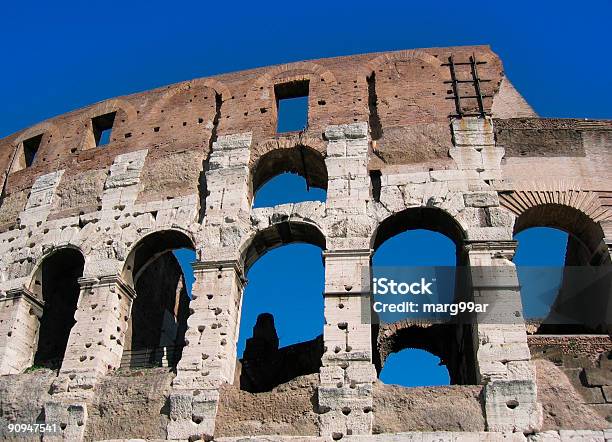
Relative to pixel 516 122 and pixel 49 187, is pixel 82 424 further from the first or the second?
pixel 516 122

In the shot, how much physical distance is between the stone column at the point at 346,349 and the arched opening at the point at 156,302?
2497 mm

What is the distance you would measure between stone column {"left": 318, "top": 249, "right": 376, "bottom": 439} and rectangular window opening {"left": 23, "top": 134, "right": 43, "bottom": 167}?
759cm

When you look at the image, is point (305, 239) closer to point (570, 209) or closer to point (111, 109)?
point (570, 209)

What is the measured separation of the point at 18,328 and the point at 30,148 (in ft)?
16.8

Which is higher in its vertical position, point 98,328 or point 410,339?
point 410,339

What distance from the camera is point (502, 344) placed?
8.53 metres

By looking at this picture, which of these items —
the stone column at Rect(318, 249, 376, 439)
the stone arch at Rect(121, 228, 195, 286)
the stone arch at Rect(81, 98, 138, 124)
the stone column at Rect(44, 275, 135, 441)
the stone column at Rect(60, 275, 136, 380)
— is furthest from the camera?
the stone arch at Rect(81, 98, 138, 124)

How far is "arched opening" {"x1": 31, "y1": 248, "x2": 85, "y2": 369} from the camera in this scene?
439 inches

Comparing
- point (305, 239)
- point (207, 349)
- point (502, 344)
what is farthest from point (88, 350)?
point (502, 344)

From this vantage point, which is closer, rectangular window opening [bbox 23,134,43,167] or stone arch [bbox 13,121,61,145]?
stone arch [bbox 13,121,61,145]

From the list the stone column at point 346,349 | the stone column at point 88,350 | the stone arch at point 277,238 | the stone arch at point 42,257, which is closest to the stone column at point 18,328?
the stone arch at point 42,257

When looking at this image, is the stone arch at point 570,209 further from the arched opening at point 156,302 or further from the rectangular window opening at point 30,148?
the rectangular window opening at point 30,148

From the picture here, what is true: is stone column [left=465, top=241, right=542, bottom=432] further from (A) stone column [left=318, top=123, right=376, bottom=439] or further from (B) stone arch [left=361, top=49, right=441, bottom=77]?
(B) stone arch [left=361, top=49, right=441, bottom=77]

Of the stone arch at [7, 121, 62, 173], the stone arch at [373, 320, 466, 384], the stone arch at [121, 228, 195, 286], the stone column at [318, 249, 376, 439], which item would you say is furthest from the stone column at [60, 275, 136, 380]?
the stone arch at [373, 320, 466, 384]
